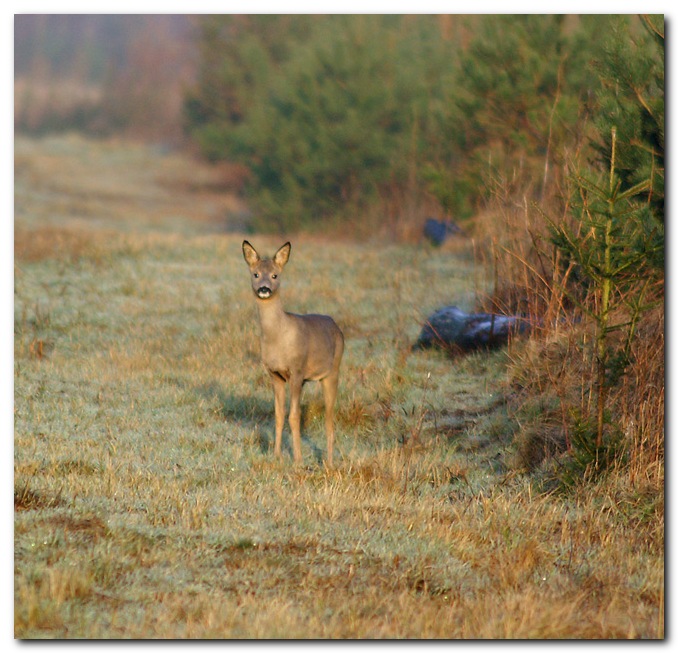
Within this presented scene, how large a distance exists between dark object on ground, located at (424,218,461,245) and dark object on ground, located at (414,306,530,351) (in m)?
8.77

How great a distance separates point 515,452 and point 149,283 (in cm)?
895

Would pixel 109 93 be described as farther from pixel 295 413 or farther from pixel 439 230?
pixel 295 413

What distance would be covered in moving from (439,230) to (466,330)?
9700mm

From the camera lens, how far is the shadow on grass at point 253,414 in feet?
31.7

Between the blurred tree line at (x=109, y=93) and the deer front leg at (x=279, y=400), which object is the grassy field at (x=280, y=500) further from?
the blurred tree line at (x=109, y=93)

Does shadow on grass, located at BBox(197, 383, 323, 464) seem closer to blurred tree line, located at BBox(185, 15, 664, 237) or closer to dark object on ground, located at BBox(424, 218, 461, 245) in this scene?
blurred tree line, located at BBox(185, 15, 664, 237)

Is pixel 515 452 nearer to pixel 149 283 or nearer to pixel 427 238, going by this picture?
pixel 149 283

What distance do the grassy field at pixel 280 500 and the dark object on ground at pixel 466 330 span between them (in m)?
0.27

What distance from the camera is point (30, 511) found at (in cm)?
702

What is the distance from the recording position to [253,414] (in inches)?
411

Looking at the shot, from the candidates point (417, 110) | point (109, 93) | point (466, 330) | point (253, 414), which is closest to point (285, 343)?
point (253, 414)

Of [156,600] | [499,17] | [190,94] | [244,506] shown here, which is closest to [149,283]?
[499,17]

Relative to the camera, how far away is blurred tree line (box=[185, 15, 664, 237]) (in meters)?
9.65

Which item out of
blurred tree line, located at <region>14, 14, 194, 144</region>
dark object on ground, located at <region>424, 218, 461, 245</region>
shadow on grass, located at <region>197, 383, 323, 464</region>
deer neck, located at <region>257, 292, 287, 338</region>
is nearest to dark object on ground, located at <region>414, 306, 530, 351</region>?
shadow on grass, located at <region>197, 383, 323, 464</region>
